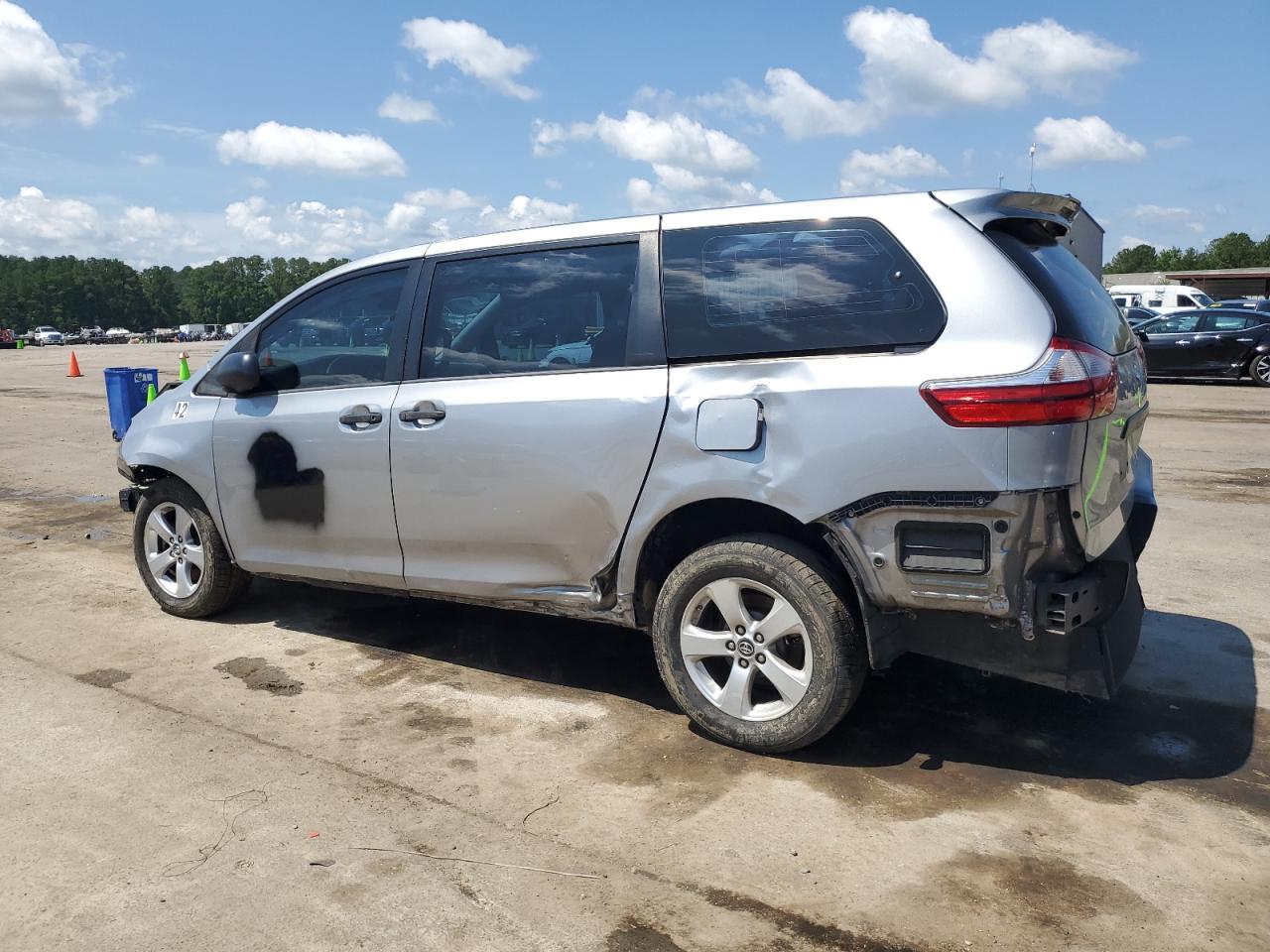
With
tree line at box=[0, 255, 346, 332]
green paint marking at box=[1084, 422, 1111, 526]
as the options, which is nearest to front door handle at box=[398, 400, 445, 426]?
green paint marking at box=[1084, 422, 1111, 526]

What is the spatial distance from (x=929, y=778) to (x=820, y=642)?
62 centimetres

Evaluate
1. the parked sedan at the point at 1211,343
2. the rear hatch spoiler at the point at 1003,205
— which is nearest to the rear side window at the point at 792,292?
the rear hatch spoiler at the point at 1003,205

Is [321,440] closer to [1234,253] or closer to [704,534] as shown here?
[704,534]

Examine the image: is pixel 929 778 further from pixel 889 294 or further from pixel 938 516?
pixel 889 294

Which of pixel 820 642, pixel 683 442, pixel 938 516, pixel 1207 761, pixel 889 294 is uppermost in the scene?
pixel 889 294

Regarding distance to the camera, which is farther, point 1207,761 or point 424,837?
point 1207,761

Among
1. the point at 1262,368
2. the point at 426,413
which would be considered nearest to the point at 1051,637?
the point at 426,413

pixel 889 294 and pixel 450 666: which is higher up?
pixel 889 294

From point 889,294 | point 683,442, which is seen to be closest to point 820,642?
point 683,442

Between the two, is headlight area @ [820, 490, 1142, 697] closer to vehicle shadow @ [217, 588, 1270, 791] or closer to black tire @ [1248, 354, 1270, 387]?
vehicle shadow @ [217, 588, 1270, 791]

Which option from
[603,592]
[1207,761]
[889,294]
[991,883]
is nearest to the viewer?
[991,883]

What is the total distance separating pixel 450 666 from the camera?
4.84 metres

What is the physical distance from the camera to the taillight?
315cm

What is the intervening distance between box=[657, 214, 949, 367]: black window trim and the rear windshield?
30 centimetres
